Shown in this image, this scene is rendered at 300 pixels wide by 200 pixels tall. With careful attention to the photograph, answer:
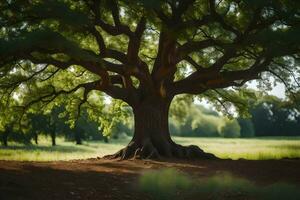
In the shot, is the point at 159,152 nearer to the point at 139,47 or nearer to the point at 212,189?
the point at 139,47

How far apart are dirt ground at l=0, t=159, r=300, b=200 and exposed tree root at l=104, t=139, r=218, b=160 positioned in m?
1.48

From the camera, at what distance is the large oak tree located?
37.7ft

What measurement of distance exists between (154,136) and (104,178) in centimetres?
740

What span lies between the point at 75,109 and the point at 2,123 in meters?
3.87

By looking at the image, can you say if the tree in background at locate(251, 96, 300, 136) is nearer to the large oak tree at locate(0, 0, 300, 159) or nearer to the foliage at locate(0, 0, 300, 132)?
the foliage at locate(0, 0, 300, 132)

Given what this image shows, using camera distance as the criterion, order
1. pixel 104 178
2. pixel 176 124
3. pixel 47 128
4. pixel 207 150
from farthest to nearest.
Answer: pixel 176 124, pixel 47 128, pixel 207 150, pixel 104 178

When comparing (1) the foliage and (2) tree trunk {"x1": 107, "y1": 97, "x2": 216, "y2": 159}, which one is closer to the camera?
(1) the foliage

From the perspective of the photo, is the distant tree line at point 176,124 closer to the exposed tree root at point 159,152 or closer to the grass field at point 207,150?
the grass field at point 207,150

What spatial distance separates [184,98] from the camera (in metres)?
26.4

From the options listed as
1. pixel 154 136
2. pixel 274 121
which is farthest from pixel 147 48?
pixel 274 121

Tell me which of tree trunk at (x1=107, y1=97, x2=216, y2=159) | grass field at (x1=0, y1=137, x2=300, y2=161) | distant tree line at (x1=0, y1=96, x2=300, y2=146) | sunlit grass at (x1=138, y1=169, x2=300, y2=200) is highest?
distant tree line at (x1=0, y1=96, x2=300, y2=146)

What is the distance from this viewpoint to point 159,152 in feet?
62.3

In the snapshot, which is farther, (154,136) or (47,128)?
(47,128)

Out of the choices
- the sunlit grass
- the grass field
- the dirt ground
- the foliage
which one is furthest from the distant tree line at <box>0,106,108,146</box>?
the sunlit grass
